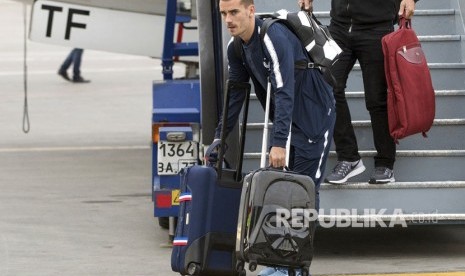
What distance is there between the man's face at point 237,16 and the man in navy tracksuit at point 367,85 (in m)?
1.59

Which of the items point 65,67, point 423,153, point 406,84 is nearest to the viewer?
point 406,84

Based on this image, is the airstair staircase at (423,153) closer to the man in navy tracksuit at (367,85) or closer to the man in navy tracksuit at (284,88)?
the man in navy tracksuit at (367,85)

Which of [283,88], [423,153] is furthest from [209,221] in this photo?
[423,153]

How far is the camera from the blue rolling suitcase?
7.65m

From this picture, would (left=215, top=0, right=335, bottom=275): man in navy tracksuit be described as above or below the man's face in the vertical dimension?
below

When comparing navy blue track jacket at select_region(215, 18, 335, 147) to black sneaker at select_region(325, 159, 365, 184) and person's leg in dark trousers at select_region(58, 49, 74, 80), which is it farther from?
person's leg in dark trousers at select_region(58, 49, 74, 80)

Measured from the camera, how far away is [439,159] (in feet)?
30.3

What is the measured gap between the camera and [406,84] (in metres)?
8.84

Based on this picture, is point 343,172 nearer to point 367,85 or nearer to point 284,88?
point 367,85

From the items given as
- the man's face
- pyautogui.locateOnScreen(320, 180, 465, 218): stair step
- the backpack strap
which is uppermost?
the man's face

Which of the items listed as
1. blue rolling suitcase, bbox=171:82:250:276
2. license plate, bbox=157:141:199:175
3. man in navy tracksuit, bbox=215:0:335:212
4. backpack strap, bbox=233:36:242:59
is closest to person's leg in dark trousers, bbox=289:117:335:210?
man in navy tracksuit, bbox=215:0:335:212

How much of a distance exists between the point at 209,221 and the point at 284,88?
90 centimetres

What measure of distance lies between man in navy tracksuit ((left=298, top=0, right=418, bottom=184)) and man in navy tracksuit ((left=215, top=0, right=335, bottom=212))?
4.07 ft

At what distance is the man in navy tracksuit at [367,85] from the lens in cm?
901
